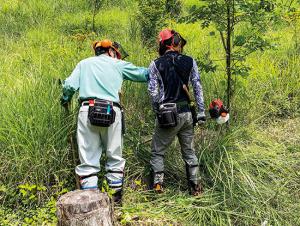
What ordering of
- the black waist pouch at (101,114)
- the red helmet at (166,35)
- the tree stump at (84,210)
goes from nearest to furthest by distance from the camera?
the tree stump at (84,210) < the black waist pouch at (101,114) < the red helmet at (166,35)

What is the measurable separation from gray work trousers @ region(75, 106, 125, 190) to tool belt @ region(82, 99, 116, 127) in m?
0.11

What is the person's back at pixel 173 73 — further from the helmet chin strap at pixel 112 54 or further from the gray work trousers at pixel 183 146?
the helmet chin strap at pixel 112 54

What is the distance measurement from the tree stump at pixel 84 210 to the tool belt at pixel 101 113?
0.87 meters

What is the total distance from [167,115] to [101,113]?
2.29ft

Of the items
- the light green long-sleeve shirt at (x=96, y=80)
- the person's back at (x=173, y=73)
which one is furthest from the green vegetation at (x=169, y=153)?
the person's back at (x=173, y=73)

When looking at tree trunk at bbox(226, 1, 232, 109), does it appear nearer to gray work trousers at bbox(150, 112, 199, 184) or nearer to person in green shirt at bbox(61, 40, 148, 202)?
gray work trousers at bbox(150, 112, 199, 184)

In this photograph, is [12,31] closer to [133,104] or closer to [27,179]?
[133,104]

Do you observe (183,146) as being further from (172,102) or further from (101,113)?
(101,113)

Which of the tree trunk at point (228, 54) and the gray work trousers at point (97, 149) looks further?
the tree trunk at point (228, 54)

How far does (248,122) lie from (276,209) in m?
1.62

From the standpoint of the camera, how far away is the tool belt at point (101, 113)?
382 centimetres

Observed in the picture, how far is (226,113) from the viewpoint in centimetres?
432

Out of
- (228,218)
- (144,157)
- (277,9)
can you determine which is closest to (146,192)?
(144,157)

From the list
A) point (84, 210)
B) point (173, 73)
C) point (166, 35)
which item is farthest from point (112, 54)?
point (84, 210)
